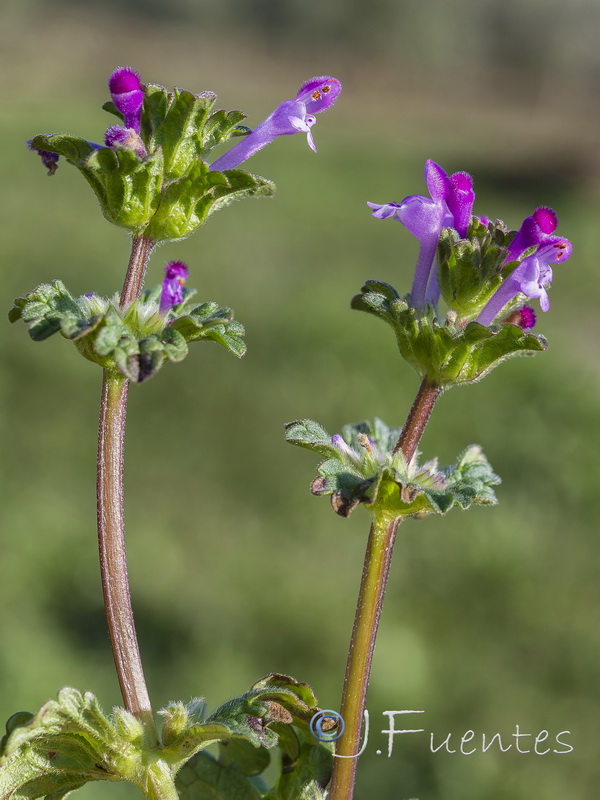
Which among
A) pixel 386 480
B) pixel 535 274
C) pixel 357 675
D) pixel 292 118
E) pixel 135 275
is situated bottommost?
pixel 357 675

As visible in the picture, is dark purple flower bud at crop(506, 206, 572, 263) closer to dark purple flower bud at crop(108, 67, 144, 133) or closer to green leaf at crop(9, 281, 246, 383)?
green leaf at crop(9, 281, 246, 383)

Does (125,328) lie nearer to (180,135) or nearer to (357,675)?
(180,135)

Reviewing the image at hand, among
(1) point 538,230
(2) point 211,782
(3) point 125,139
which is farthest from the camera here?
(2) point 211,782

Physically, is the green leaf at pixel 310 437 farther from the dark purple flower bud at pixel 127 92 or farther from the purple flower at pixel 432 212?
the dark purple flower bud at pixel 127 92

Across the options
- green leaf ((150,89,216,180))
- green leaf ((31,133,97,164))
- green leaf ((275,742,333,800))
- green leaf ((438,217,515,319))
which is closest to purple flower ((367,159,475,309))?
green leaf ((438,217,515,319))

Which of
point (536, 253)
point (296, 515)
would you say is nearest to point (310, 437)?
point (536, 253)

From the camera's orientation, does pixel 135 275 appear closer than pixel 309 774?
Yes

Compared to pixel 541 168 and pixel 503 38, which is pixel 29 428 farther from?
pixel 503 38
